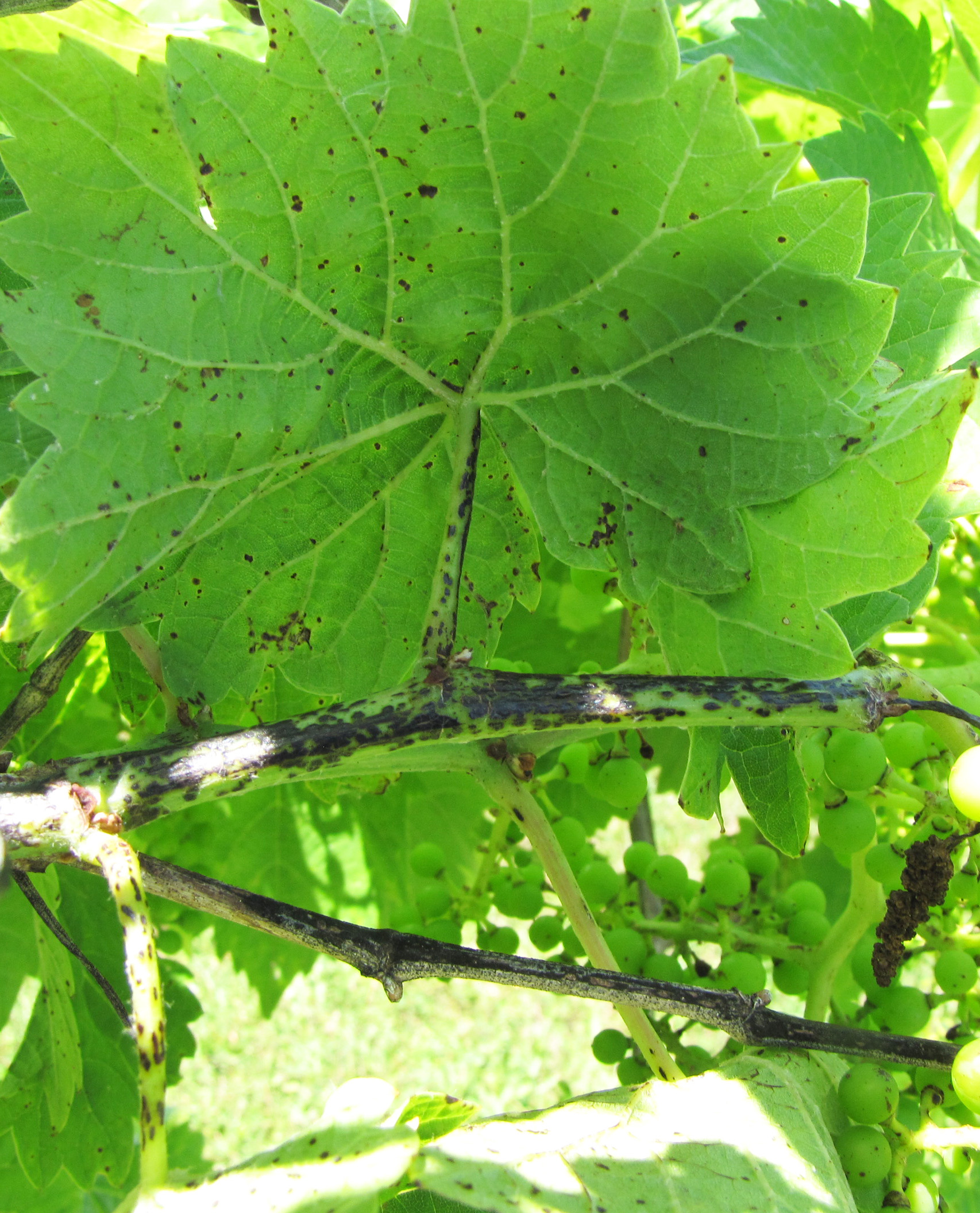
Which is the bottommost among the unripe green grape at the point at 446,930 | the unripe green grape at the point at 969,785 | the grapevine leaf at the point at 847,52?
the unripe green grape at the point at 446,930

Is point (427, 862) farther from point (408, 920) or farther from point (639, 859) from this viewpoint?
point (639, 859)

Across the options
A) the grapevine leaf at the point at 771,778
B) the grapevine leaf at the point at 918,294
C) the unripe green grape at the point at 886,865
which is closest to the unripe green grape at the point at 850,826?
the unripe green grape at the point at 886,865

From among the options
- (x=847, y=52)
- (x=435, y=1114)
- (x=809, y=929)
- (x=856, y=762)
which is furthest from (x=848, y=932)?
(x=847, y=52)

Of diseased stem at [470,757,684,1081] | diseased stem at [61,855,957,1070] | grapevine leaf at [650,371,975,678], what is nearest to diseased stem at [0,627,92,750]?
diseased stem at [61,855,957,1070]

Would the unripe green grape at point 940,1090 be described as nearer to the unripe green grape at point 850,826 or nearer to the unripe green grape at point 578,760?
the unripe green grape at point 850,826

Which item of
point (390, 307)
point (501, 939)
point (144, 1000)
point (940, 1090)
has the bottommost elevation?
point (940, 1090)

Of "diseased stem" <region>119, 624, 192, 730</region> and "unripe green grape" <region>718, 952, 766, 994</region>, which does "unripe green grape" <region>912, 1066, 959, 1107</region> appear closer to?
"unripe green grape" <region>718, 952, 766, 994</region>

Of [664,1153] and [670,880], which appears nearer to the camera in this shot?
[664,1153]
